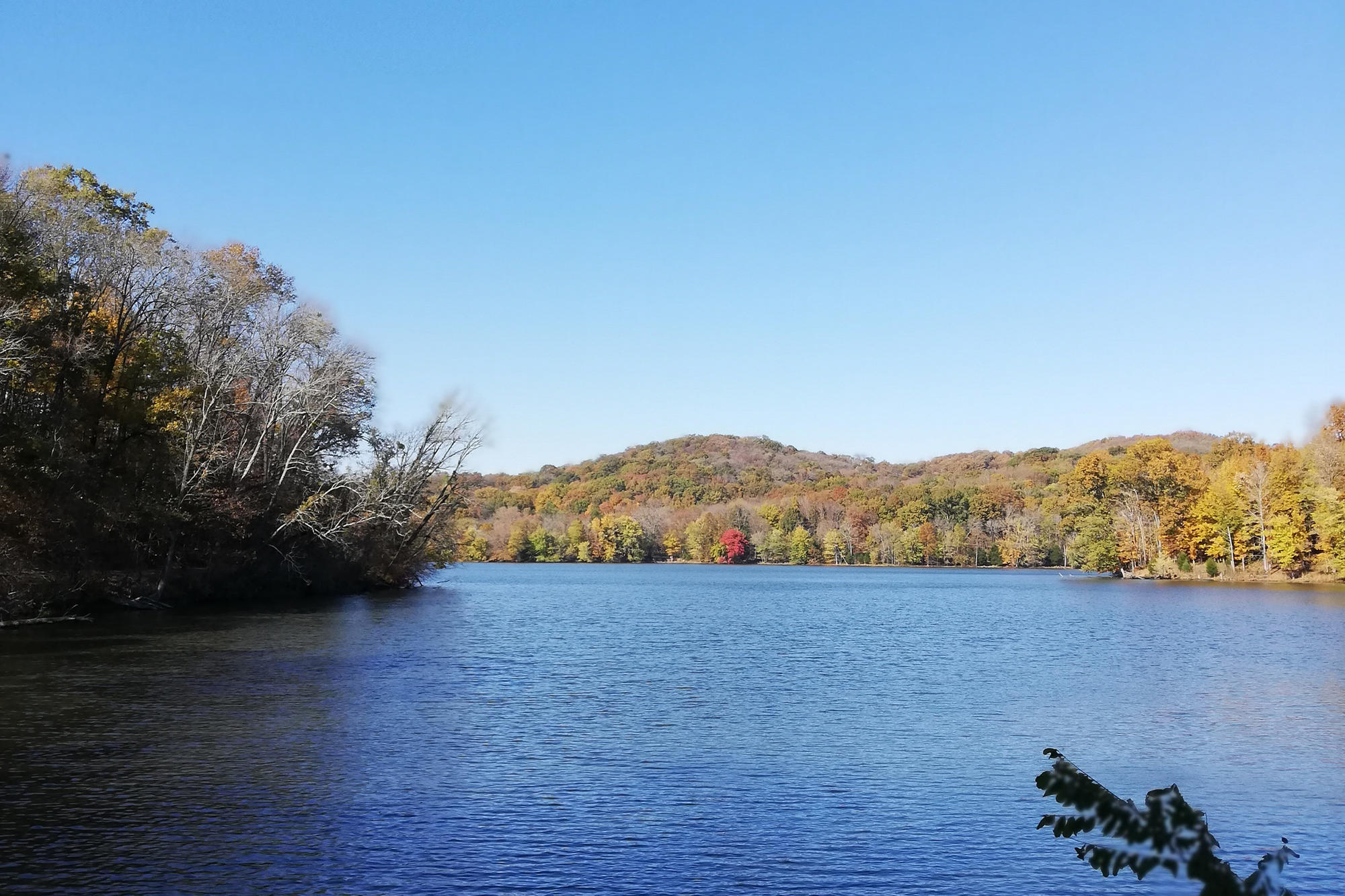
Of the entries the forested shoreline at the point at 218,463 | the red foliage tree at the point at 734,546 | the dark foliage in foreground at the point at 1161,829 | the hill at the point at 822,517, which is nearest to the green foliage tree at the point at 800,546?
the hill at the point at 822,517

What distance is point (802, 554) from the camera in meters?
154

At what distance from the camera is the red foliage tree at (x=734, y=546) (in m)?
156

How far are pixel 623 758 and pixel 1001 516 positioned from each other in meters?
134

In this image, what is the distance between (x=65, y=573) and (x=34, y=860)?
91.5 feet

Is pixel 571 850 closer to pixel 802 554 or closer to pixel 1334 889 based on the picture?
pixel 1334 889

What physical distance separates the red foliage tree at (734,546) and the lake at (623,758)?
122464 mm

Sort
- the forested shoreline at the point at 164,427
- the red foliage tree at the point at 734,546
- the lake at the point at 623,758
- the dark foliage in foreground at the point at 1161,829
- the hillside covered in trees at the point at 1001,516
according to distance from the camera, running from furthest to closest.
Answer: the red foliage tree at the point at 734,546 → the hillside covered in trees at the point at 1001,516 → the forested shoreline at the point at 164,427 → the lake at the point at 623,758 → the dark foliage in foreground at the point at 1161,829

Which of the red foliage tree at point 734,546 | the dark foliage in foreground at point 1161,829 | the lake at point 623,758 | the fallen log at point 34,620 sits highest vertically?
the red foliage tree at point 734,546

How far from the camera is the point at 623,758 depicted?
594 inches

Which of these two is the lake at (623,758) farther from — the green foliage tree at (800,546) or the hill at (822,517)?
the green foliage tree at (800,546)

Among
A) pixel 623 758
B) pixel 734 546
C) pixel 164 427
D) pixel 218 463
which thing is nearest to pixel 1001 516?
pixel 734 546

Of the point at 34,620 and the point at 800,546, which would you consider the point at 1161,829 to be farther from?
the point at 800,546

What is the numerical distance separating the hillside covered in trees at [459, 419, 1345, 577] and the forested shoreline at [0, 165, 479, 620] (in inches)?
836

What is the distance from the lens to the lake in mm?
10250
